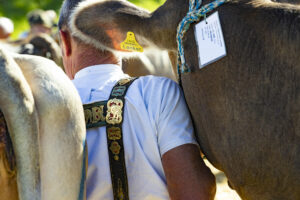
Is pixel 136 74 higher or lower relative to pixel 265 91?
lower

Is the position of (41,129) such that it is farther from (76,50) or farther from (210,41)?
(76,50)

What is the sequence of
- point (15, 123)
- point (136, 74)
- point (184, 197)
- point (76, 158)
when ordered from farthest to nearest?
point (136, 74)
point (184, 197)
point (76, 158)
point (15, 123)

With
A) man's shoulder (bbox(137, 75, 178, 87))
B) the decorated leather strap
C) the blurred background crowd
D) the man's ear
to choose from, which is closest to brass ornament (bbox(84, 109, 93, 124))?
the decorated leather strap

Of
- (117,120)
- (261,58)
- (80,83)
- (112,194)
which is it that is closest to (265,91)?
(261,58)

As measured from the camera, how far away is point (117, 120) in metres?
1.76

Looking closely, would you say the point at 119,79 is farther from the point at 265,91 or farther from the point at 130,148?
the point at 265,91

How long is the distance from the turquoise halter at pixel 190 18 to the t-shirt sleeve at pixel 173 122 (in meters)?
0.19

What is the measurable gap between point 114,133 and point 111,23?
43 centimetres

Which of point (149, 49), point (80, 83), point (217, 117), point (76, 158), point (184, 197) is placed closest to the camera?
point (76, 158)

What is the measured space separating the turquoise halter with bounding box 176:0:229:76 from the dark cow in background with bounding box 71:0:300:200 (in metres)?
0.02

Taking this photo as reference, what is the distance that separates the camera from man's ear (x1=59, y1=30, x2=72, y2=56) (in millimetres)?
2152

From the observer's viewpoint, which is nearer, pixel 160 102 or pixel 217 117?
pixel 217 117

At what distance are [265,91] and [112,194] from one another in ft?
2.53

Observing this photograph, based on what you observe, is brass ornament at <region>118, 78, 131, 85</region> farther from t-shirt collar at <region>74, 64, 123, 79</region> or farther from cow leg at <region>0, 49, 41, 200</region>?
cow leg at <region>0, 49, 41, 200</region>
